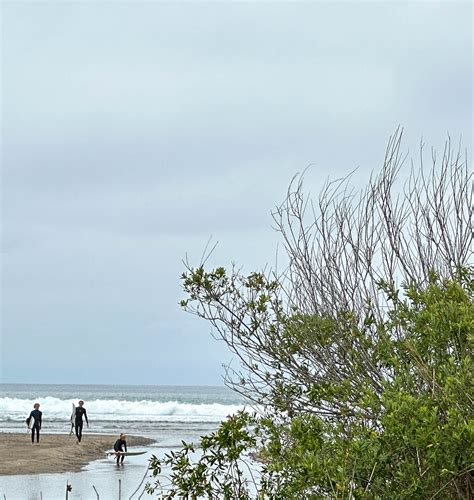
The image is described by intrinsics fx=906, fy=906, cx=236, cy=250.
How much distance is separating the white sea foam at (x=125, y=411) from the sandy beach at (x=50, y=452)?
21.7m

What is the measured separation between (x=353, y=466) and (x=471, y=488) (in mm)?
804

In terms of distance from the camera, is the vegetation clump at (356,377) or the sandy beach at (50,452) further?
the sandy beach at (50,452)

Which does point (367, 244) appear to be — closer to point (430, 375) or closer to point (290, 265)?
point (290, 265)

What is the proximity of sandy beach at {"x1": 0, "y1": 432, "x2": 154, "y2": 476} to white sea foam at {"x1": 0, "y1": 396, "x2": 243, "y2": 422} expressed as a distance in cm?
2169

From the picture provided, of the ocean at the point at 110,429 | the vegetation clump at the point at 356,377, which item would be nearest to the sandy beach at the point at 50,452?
the ocean at the point at 110,429

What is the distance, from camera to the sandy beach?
82.8ft

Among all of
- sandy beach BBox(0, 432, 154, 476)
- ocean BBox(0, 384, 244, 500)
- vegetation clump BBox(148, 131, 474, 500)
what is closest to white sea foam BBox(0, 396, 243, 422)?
ocean BBox(0, 384, 244, 500)

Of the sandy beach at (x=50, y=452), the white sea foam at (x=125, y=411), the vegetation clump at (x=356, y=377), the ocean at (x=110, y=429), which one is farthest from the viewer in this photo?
the white sea foam at (x=125, y=411)

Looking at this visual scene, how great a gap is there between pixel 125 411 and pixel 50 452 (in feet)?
124

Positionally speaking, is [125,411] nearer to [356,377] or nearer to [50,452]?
[50,452]

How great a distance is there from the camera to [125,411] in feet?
218

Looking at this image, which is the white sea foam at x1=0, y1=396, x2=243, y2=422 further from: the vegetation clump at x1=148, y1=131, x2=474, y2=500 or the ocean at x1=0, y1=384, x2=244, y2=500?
the vegetation clump at x1=148, y1=131, x2=474, y2=500

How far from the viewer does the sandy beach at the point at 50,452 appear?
25234 millimetres

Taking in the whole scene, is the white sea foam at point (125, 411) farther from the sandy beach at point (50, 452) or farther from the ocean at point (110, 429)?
the sandy beach at point (50, 452)
